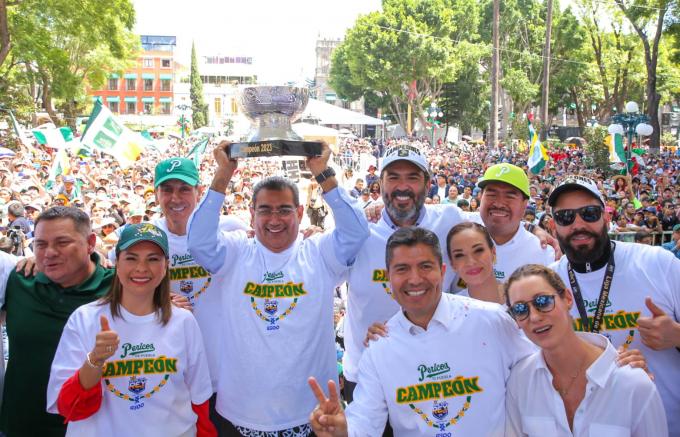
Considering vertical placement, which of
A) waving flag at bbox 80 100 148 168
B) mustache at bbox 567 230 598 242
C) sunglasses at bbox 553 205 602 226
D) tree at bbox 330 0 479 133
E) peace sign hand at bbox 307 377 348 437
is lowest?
peace sign hand at bbox 307 377 348 437

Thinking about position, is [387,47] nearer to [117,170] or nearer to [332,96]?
[117,170]

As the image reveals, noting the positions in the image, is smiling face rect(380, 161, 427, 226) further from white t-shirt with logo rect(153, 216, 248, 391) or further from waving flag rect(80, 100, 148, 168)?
waving flag rect(80, 100, 148, 168)

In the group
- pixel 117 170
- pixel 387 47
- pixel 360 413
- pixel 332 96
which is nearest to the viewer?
pixel 360 413

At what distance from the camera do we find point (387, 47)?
42.5m

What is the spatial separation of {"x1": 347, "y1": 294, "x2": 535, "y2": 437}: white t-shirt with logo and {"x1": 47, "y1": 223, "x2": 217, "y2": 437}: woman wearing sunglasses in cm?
91

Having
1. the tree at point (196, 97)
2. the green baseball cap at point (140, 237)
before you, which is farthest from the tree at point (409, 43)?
the green baseball cap at point (140, 237)

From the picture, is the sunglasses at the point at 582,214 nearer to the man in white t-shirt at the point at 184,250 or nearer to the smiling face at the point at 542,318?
the smiling face at the point at 542,318

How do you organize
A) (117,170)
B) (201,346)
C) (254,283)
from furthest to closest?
(117,170)
(254,283)
(201,346)

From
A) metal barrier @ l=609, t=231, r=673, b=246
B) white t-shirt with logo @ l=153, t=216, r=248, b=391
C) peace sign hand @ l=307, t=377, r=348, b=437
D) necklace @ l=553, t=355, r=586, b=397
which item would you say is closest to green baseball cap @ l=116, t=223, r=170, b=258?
white t-shirt with logo @ l=153, t=216, r=248, b=391

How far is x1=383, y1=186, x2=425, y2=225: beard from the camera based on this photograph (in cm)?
364

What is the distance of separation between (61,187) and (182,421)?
13911mm

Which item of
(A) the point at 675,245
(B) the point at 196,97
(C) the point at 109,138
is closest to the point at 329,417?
(A) the point at 675,245

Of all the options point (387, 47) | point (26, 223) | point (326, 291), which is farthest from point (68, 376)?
point (387, 47)

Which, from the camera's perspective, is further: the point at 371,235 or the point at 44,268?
the point at 371,235
